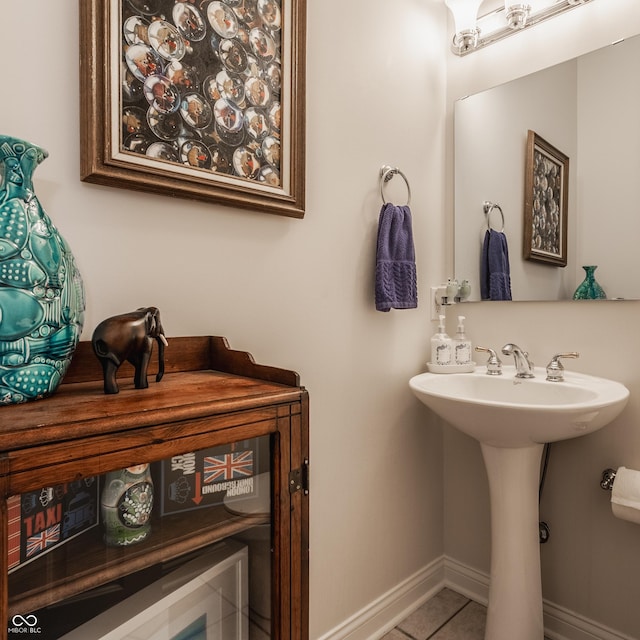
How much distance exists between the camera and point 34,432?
55 cm

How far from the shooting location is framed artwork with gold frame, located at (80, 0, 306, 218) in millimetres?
908

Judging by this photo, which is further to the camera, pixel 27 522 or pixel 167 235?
pixel 167 235

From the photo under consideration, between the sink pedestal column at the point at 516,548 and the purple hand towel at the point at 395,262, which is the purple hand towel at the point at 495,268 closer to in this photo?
the purple hand towel at the point at 395,262

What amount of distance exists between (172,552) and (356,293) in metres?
0.92

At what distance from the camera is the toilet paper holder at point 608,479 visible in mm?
1372

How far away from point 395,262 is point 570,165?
0.63 m

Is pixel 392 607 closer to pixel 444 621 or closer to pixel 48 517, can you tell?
pixel 444 621

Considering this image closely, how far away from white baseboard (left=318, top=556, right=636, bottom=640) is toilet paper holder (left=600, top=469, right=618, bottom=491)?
0.46m

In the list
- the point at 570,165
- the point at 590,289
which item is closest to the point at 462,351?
the point at 590,289

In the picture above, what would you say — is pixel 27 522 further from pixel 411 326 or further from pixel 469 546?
pixel 469 546

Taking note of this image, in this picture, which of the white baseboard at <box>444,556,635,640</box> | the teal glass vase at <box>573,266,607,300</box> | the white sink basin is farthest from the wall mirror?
the white baseboard at <box>444,556,635,640</box>

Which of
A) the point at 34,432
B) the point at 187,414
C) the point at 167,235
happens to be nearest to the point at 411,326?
the point at 167,235

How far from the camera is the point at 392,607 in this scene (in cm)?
161

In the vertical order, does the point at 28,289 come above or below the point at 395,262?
below
